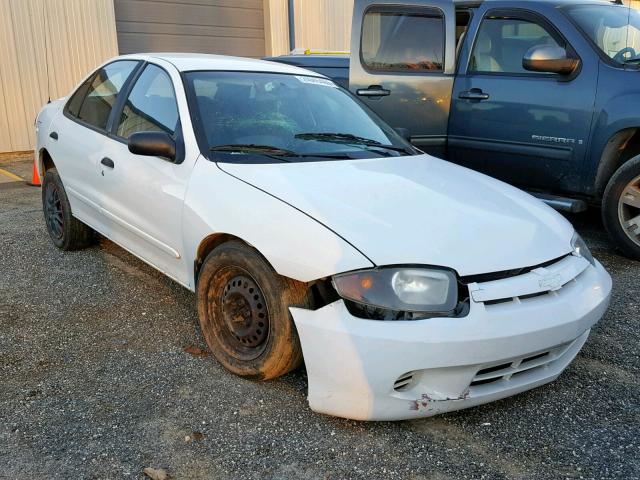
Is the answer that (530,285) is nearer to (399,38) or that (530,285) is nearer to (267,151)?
(267,151)

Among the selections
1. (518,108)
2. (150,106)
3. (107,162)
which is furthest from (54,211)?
(518,108)

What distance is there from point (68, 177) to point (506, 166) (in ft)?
11.1

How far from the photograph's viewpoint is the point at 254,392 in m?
2.87

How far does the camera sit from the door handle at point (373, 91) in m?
5.50

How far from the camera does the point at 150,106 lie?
3.74m

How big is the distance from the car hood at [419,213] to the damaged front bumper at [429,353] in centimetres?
19

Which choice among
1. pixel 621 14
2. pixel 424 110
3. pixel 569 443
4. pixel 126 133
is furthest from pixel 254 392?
pixel 621 14

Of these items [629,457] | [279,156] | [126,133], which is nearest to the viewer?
[629,457]

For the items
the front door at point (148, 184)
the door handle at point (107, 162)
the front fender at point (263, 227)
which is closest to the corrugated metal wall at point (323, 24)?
the front door at point (148, 184)

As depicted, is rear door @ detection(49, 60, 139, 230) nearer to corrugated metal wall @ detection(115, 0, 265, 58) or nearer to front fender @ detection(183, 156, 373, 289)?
front fender @ detection(183, 156, 373, 289)

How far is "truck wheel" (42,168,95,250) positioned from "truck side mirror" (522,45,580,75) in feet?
11.7

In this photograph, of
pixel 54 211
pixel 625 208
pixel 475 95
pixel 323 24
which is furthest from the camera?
pixel 323 24

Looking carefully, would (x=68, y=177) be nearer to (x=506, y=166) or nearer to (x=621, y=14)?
(x=506, y=166)

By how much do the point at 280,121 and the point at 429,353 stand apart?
1725 mm
